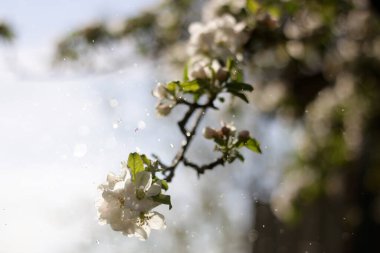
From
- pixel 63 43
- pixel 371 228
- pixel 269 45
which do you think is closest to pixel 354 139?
pixel 371 228

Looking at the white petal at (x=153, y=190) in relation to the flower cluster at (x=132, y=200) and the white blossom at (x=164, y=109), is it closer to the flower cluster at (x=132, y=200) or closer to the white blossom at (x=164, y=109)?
the flower cluster at (x=132, y=200)

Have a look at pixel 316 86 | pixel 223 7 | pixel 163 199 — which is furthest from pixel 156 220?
pixel 316 86

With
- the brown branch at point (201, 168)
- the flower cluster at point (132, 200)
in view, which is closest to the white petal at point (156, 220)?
the flower cluster at point (132, 200)

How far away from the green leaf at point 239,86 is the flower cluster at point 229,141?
0.10 m

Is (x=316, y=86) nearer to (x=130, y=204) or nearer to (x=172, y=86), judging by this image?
(x=172, y=86)

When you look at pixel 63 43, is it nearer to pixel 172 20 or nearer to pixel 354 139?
pixel 172 20

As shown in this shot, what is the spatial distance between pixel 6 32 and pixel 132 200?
2.36 metres

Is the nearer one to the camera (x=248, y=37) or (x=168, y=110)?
(x=168, y=110)

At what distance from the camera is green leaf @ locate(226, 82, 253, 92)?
1.55 m

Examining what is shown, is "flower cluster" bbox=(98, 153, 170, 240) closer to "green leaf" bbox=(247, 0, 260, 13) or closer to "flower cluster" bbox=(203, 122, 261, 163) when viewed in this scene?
"flower cluster" bbox=(203, 122, 261, 163)

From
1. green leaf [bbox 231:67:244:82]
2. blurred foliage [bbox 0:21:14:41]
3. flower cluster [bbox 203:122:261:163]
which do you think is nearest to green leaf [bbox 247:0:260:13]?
green leaf [bbox 231:67:244:82]

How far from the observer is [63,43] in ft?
14.1

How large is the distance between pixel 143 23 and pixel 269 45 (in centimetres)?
191

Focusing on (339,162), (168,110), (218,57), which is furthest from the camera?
(339,162)
